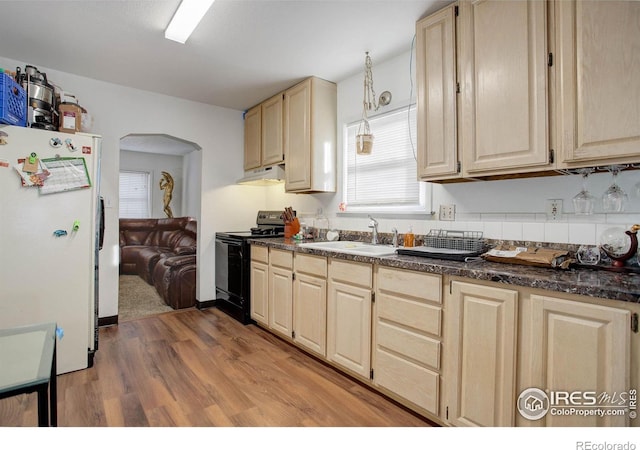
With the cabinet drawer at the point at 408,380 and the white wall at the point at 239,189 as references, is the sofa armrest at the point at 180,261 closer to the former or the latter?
the white wall at the point at 239,189

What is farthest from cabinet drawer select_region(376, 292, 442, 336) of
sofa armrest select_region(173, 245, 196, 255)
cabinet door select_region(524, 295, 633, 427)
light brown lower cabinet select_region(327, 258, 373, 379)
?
sofa armrest select_region(173, 245, 196, 255)

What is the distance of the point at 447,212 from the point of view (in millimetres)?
2311

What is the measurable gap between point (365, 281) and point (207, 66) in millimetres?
2318

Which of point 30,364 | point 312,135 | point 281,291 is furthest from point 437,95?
point 30,364

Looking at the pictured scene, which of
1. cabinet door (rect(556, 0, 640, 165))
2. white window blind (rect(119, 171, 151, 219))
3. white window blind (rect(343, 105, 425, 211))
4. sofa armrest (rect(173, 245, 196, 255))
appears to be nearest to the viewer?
cabinet door (rect(556, 0, 640, 165))

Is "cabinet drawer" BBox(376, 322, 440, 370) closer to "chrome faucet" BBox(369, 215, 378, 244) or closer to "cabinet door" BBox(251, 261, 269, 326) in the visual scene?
"chrome faucet" BBox(369, 215, 378, 244)

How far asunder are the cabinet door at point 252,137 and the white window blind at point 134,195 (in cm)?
352

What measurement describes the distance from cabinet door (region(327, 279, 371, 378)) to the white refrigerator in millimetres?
1752

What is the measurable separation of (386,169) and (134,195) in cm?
554

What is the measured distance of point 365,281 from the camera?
80.8 inches

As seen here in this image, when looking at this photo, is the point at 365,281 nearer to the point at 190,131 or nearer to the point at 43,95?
the point at 43,95

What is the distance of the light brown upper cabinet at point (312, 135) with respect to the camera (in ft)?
10.1

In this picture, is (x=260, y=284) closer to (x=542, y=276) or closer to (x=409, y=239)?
(x=409, y=239)

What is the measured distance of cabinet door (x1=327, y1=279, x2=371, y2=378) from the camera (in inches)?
80.9
